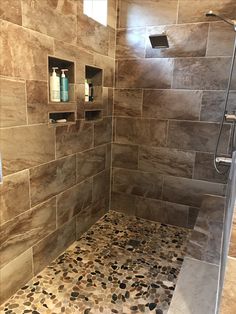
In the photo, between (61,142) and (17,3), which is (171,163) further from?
(17,3)

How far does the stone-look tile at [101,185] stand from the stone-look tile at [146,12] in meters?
1.43

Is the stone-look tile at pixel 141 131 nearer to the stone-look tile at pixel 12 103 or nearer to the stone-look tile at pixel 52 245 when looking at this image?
the stone-look tile at pixel 52 245

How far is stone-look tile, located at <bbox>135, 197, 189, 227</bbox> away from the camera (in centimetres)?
243

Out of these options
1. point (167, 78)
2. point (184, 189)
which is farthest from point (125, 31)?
point (184, 189)

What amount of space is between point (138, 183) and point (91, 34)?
1.44m

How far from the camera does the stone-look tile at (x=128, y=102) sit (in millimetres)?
2396

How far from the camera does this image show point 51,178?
1.77 m

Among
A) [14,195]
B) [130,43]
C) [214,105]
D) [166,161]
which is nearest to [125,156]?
[166,161]

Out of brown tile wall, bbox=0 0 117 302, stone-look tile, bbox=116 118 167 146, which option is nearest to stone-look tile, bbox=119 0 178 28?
brown tile wall, bbox=0 0 117 302

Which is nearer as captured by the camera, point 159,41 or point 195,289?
Answer: point 195,289

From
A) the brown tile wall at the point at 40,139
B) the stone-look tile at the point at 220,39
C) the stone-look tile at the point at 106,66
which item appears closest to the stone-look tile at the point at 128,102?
the stone-look tile at the point at 106,66

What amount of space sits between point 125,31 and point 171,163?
51.7 inches

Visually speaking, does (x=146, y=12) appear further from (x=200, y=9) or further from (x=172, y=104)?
(x=172, y=104)

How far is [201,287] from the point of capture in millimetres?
1296
